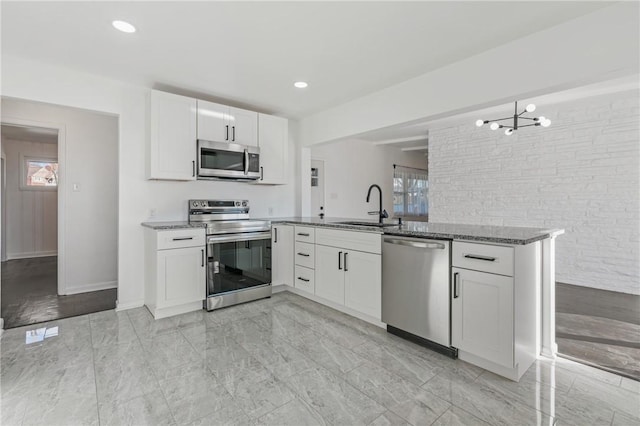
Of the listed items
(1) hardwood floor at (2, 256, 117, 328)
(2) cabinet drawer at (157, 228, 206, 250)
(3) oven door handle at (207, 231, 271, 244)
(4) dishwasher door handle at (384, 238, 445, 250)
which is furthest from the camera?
(3) oven door handle at (207, 231, 271, 244)

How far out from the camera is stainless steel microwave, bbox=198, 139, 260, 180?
11.1 ft

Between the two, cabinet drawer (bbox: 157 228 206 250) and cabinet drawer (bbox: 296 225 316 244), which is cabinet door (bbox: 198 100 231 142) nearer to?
cabinet drawer (bbox: 157 228 206 250)

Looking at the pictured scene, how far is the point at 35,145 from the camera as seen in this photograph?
627 centimetres

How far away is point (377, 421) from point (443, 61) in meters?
2.77

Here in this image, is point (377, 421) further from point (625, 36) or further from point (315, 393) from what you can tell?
point (625, 36)

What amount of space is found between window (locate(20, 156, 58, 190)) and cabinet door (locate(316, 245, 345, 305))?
661cm

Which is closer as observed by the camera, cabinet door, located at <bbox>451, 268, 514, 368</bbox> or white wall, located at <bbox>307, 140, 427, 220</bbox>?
cabinet door, located at <bbox>451, 268, 514, 368</bbox>

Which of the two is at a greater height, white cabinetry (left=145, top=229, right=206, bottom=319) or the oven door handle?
the oven door handle

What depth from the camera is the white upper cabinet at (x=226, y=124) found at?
3424 millimetres

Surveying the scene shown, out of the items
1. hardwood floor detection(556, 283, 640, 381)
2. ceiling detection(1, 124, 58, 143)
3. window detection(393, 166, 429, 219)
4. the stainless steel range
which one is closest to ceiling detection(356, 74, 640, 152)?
window detection(393, 166, 429, 219)

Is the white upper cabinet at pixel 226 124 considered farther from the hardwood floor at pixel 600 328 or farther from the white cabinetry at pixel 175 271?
the hardwood floor at pixel 600 328

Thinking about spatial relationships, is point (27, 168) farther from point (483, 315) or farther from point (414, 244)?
point (483, 315)

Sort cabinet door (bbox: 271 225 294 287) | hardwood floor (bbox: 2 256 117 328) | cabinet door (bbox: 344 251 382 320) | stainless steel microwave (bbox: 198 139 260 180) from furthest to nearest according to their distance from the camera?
cabinet door (bbox: 271 225 294 287) → stainless steel microwave (bbox: 198 139 260 180) → hardwood floor (bbox: 2 256 117 328) → cabinet door (bbox: 344 251 382 320)

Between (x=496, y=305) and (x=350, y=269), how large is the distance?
4.34ft
